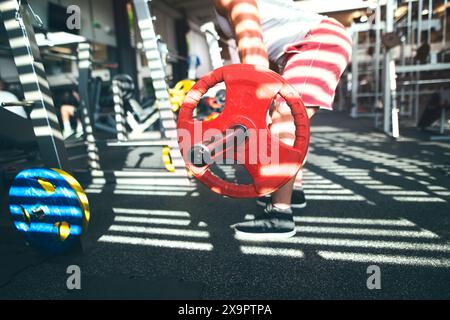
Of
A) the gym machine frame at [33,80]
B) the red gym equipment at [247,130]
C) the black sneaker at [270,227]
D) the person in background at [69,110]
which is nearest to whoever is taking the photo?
the red gym equipment at [247,130]

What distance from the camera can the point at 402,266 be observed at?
2.83 feet

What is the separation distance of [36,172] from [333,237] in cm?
101

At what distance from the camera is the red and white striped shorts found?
3.18 feet

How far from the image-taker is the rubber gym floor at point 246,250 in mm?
798

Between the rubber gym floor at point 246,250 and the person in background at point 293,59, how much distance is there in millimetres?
86

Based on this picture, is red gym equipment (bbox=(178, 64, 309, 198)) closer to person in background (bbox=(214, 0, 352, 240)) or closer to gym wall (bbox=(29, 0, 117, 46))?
person in background (bbox=(214, 0, 352, 240))

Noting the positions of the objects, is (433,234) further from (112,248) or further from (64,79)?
(64,79)

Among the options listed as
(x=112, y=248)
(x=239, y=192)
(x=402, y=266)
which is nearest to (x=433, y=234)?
(x=402, y=266)

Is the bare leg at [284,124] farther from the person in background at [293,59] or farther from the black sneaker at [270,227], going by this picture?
the black sneaker at [270,227]

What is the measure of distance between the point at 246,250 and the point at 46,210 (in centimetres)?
66

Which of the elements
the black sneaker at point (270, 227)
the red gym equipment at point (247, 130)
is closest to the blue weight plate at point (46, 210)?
the red gym equipment at point (247, 130)

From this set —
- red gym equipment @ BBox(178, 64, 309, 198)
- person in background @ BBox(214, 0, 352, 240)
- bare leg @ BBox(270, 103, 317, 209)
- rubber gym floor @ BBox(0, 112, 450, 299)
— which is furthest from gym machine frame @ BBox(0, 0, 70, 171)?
bare leg @ BBox(270, 103, 317, 209)

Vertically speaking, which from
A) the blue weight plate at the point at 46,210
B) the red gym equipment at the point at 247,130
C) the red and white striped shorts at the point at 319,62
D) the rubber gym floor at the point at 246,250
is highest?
the red and white striped shorts at the point at 319,62
